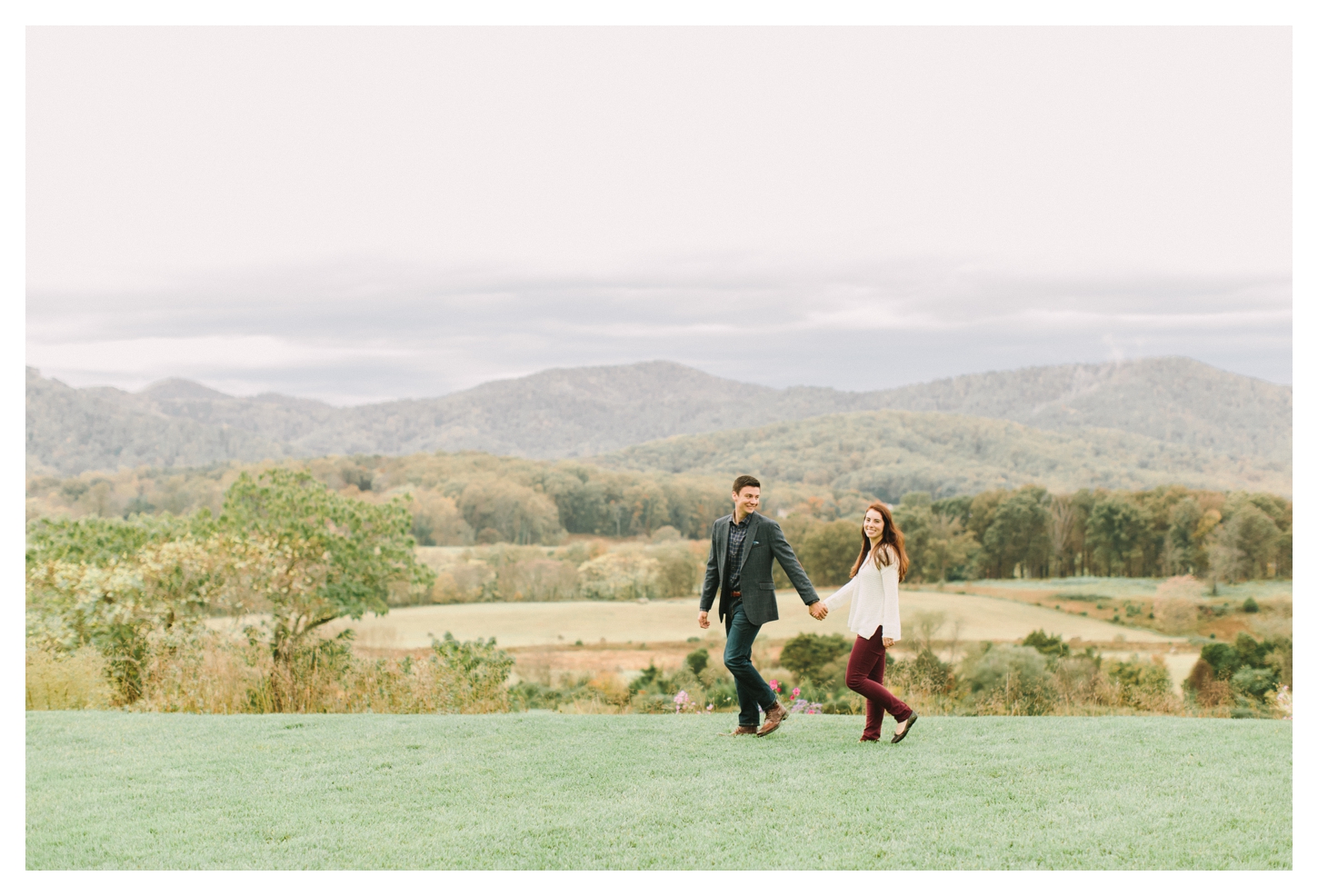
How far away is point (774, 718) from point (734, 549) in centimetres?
120

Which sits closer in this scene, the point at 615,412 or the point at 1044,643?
the point at 1044,643

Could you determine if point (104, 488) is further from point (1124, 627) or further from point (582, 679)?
point (1124, 627)

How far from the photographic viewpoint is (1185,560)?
32.2 meters

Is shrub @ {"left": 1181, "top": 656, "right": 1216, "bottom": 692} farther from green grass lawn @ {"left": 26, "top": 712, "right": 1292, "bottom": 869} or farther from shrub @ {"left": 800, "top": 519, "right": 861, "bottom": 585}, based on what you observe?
green grass lawn @ {"left": 26, "top": 712, "right": 1292, "bottom": 869}

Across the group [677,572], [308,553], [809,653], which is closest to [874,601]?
[308,553]

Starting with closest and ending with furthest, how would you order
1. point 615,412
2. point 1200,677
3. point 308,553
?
point 308,553
point 1200,677
point 615,412

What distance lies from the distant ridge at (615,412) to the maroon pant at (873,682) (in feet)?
135

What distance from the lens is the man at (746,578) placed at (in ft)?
19.8

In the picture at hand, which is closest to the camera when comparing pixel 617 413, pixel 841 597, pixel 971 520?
pixel 841 597

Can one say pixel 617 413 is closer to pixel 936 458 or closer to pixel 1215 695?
pixel 936 458

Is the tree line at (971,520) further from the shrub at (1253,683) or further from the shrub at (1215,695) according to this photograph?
the shrub at (1215,695)

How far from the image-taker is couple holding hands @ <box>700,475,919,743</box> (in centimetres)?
590

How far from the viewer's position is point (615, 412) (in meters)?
53.6

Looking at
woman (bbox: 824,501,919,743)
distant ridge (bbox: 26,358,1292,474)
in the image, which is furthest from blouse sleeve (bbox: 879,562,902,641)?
distant ridge (bbox: 26,358,1292,474)
